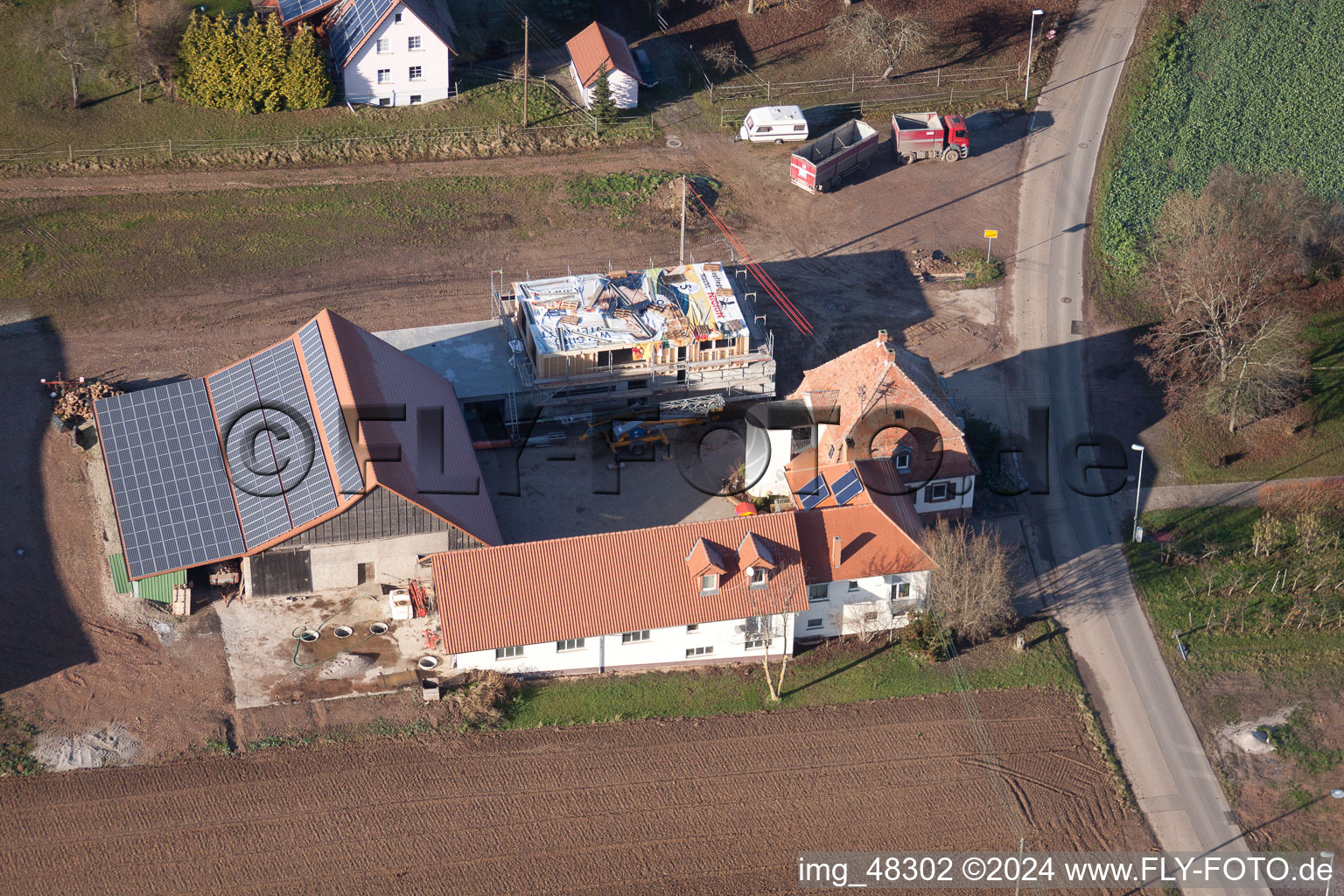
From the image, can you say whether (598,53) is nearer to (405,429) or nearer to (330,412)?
(405,429)

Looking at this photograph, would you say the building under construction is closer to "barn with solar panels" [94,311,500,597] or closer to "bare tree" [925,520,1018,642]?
"barn with solar panels" [94,311,500,597]

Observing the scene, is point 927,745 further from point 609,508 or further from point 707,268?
point 707,268

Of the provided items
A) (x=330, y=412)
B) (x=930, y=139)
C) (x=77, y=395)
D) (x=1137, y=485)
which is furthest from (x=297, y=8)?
(x=1137, y=485)

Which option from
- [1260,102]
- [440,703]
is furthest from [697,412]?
[1260,102]

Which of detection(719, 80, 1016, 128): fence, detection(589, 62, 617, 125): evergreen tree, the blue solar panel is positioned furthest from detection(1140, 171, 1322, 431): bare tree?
detection(589, 62, 617, 125): evergreen tree

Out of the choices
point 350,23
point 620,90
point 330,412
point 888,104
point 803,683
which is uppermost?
point 350,23

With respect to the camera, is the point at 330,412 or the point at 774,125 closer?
the point at 330,412
